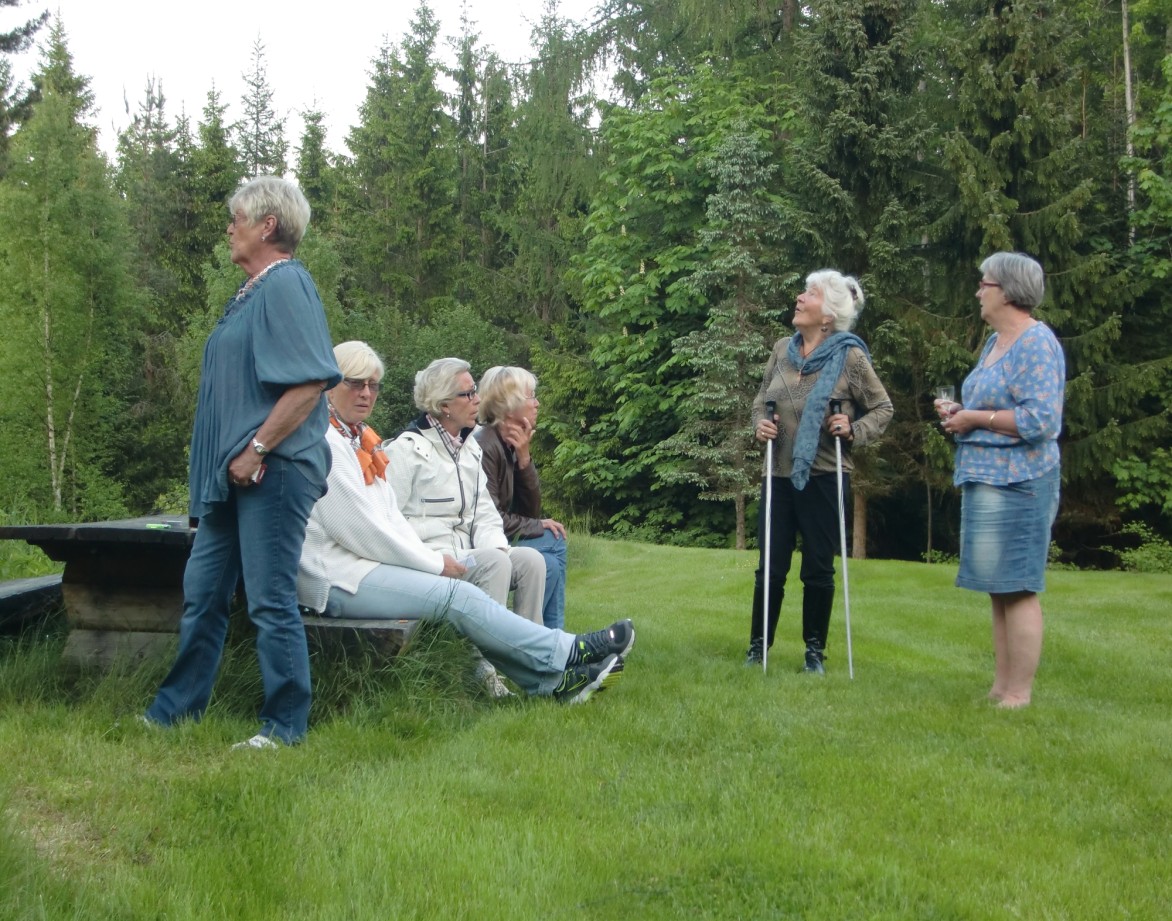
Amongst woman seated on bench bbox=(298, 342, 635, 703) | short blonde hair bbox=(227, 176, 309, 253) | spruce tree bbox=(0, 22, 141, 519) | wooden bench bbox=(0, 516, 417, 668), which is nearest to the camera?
short blonde hair bbox=(227, 176, 309, 253)

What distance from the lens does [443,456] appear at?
5422 millimetres

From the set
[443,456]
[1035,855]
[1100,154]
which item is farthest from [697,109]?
[1035,855]

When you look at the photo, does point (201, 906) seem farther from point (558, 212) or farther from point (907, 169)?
point (558, 212)

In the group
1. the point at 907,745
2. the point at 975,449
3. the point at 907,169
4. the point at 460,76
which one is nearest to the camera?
the point at 907,745

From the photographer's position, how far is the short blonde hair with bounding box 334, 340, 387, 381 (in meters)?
4.84

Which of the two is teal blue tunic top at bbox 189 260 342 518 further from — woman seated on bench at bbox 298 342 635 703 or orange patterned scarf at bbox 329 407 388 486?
orange patterned scarf at bbox 329 407 388 486

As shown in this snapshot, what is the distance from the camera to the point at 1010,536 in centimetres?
491

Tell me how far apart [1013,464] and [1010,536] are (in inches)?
11.8

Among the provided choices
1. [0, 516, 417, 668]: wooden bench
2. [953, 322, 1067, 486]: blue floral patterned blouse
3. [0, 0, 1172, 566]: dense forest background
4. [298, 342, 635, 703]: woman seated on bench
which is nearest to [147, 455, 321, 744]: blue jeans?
[0, 516, 417, 668]: wooden bench

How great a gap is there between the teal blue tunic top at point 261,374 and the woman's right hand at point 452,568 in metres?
0.97


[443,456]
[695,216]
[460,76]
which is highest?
[460,76]

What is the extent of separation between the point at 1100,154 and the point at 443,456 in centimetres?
2155

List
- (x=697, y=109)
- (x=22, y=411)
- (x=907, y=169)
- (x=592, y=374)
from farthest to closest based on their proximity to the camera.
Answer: (x=22, y=411) → (x=592, y=374) → (x=697, y=109) → (x=907, y=169)

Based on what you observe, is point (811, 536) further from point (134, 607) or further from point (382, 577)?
point (134, 607)
